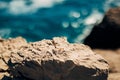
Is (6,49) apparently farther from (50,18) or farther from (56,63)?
(50,18)

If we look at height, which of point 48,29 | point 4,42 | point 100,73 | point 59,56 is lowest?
point 100,73

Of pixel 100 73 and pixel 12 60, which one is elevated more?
pixel 12 60

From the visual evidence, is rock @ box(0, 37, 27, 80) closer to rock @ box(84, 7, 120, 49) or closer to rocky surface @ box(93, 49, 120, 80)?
rocky surface @ box(93, 49, 120, 80)

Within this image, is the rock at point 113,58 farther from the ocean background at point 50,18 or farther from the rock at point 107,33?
the ocean background at point 50,18

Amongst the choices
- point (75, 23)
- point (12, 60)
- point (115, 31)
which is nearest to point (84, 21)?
point (75, 23)

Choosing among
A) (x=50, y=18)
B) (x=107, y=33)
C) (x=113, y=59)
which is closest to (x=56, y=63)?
(x=113, y=59)

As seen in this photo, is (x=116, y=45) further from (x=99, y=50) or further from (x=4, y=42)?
(x=4, y=42)

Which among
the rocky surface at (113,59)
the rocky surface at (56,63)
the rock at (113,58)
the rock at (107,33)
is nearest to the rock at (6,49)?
the rocky surface at (56,63)
